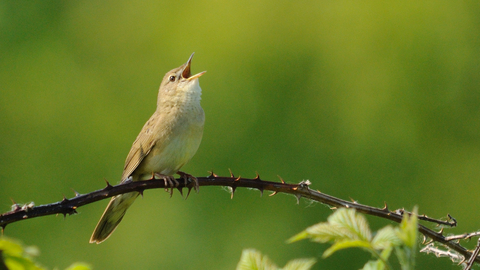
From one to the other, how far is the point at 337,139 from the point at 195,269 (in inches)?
136

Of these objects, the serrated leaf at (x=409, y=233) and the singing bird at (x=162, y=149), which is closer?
A: the serrated leaf at (x=409, y=233)

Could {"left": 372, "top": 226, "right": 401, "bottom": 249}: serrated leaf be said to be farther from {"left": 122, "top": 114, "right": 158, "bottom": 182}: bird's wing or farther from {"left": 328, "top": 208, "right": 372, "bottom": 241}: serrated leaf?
{"left": 122, "top": 114, "right": 158, "bottom": 182}: bird's wing

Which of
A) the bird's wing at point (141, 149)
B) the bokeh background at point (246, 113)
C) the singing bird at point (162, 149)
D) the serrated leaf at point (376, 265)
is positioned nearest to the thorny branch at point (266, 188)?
the serrated leaf at point (376, 265)

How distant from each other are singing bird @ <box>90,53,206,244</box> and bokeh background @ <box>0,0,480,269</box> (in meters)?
3.80

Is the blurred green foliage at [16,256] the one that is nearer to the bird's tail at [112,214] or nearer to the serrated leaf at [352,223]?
the serrated leaf at [352,223]

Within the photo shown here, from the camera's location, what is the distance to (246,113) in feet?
30.7

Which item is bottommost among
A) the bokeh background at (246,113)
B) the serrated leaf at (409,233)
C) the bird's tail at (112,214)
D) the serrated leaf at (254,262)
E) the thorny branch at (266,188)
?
the serrated leaf at (409,233)

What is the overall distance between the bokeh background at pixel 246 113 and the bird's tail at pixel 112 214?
4095mm

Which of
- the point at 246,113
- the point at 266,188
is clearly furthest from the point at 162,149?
the point at 246,113

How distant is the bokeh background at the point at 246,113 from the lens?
854 cm

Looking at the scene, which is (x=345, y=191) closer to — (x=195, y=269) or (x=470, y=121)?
(x=195, y=269)

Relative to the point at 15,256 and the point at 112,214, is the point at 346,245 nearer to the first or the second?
the point at 15,256

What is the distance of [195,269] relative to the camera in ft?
26.9

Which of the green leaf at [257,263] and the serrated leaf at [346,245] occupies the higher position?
the green leaf at [257,263]
